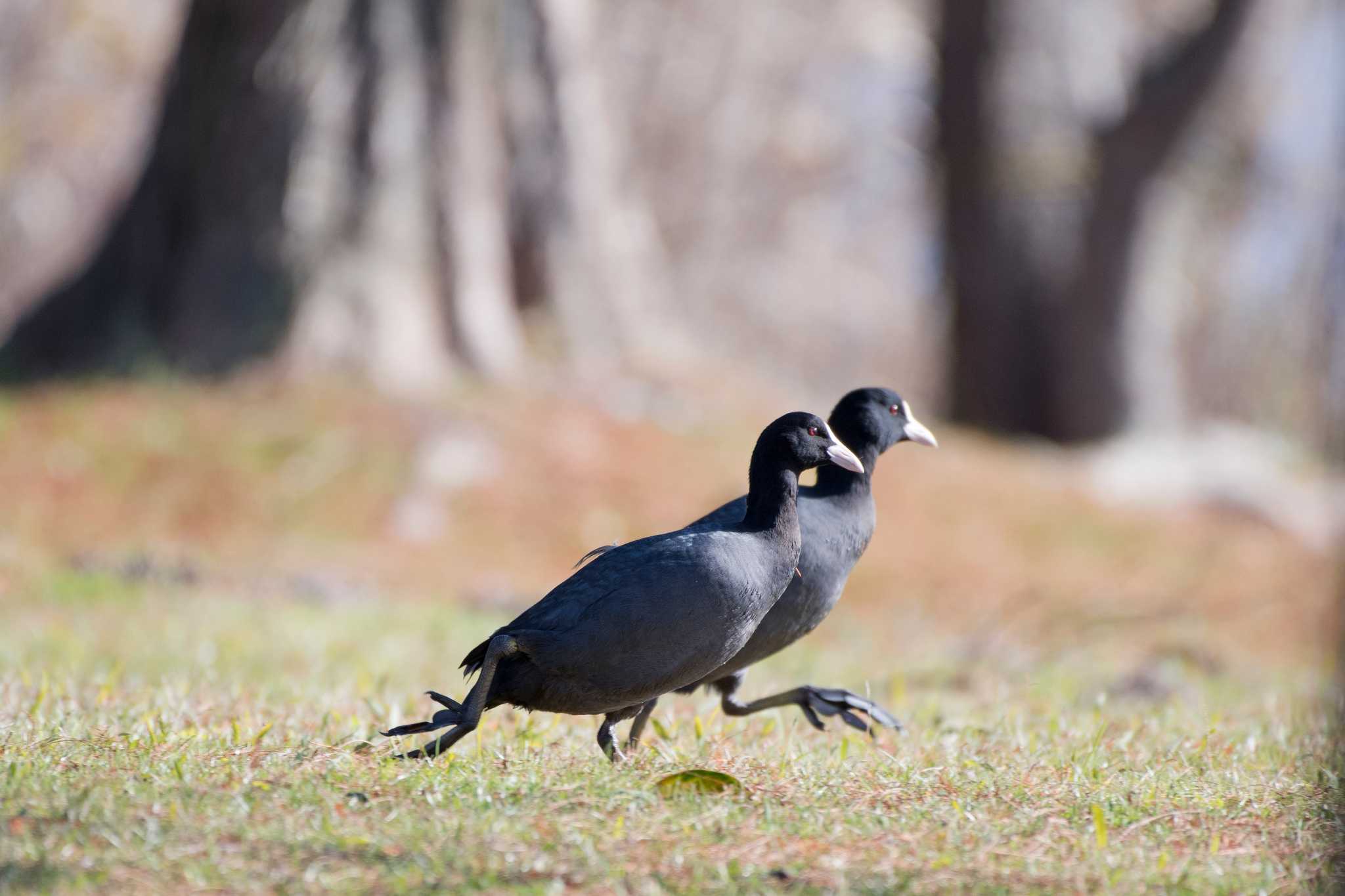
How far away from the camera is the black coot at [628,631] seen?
151 inches

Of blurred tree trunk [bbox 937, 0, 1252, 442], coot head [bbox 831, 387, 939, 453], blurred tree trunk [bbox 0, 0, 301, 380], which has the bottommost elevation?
coot head [bbox 831, 387, 939, 453]

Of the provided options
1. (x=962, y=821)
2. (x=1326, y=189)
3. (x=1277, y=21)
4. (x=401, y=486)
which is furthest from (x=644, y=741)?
(x=1326, y=189)

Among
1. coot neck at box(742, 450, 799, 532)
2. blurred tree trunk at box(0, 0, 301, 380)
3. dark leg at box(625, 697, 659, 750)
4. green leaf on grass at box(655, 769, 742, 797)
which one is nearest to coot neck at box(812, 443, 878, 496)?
coot neck at box(742, 450, 799, 532)

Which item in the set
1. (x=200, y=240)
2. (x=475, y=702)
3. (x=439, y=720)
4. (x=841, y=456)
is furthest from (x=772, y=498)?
(x=200, y=240)

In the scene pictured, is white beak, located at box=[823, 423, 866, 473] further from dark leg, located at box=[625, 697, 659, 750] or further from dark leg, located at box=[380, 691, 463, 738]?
dark leg, located at box=[380, 691, 463, 738]

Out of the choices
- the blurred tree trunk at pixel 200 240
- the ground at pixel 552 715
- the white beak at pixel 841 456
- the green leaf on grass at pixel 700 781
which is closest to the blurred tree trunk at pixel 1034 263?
the ground at pixel 552 715

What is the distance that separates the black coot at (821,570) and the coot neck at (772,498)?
0.72ft

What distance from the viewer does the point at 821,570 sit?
462cm

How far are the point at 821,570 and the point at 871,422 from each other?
35.4 inches

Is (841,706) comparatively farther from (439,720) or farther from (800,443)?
(439,720)

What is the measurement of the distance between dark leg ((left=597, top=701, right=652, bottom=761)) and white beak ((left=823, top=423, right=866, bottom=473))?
0.97m

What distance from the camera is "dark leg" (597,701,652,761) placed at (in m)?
4.13

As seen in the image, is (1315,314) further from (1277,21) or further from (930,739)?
(930,739)

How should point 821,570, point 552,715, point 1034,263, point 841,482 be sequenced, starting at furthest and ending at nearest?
point 1034,263 < point 552,715 < point 841,482 < point 821,570
